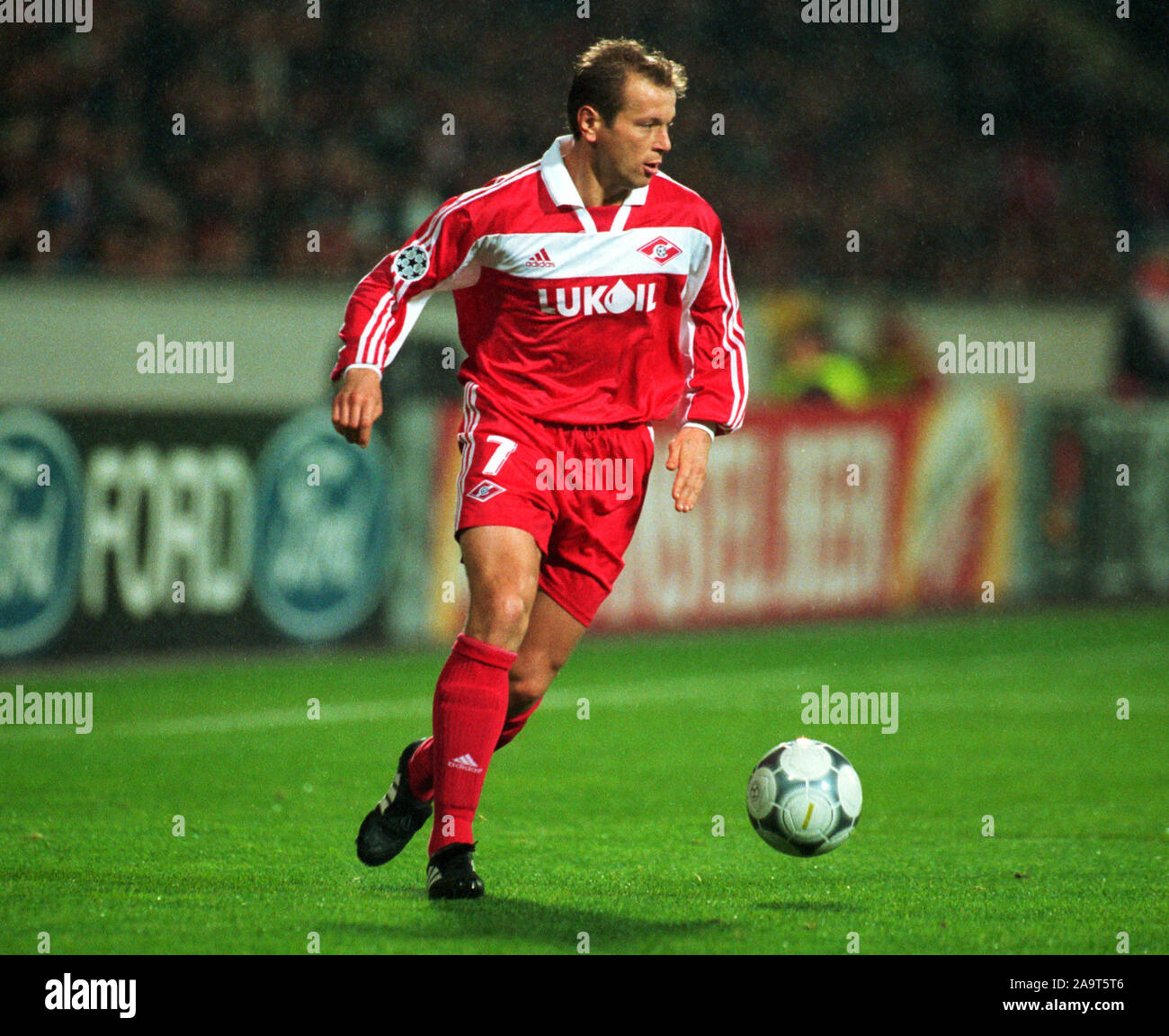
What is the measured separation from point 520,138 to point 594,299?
34.7 ft

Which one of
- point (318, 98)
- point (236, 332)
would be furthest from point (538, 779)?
point (318, 98)

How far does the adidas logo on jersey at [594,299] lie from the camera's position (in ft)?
16.5

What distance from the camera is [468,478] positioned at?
4969 mm

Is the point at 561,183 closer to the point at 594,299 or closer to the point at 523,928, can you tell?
the point at 594,299

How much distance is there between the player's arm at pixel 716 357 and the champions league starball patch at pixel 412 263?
0.81m

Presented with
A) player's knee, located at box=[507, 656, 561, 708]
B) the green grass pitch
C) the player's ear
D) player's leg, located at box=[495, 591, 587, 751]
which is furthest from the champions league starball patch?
the green grass pitch

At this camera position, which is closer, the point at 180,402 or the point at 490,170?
the point at 180,402

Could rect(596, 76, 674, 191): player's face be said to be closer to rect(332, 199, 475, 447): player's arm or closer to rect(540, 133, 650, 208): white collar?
rect(540, 133, 650, 208): white collar

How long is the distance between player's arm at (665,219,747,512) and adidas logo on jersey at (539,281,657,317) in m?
0.23

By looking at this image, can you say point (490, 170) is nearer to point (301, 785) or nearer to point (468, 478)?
point (301, 785)

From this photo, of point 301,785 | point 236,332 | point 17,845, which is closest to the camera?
point 17,845

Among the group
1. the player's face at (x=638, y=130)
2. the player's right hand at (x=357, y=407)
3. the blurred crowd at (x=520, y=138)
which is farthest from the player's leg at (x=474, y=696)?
the blurred crowd at (x=520, y=138)

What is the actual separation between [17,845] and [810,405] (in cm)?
873

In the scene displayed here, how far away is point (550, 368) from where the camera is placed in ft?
16.7
